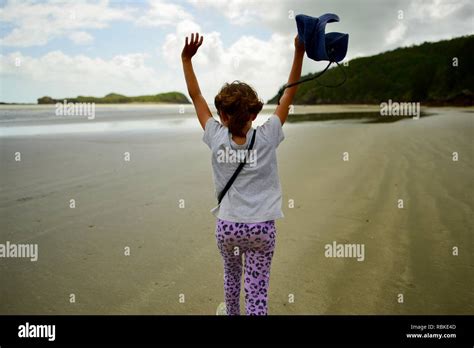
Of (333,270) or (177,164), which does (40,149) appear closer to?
(177,164)

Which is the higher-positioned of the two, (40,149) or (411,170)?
(40,149)

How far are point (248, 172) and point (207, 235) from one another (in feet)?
9.08

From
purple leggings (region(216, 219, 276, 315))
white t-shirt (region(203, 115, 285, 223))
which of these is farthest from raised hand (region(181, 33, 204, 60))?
purple leggings (region(216, 219, 276, 315))

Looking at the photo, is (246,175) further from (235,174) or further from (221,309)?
(221,309)

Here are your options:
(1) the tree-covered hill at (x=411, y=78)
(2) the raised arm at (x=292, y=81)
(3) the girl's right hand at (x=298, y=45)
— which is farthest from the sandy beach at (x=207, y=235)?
(1) the tree-covered hill at (x=411, y=78)

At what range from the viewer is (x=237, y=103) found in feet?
7.91

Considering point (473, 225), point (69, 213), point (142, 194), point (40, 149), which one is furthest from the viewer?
point (40, 149)

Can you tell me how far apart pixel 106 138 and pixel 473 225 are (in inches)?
470

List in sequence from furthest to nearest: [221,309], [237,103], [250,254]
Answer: [221,309]
[250,254]
[237,103]

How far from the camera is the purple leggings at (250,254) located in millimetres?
2535

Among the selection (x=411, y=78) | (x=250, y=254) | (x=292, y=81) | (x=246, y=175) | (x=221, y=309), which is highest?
(x=411, y=78)

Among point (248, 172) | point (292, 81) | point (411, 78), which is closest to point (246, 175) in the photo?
point (248, 172)
